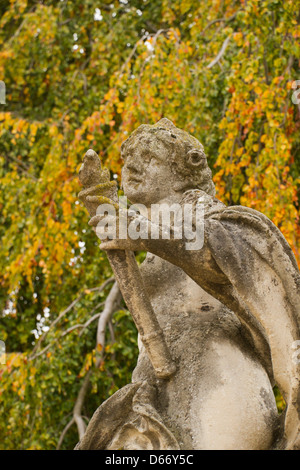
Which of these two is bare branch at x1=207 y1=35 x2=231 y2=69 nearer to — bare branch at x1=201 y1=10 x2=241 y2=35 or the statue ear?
bare branch at x1=201 y1=10 x2=241 y2=35

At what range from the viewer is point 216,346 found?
2420 mm

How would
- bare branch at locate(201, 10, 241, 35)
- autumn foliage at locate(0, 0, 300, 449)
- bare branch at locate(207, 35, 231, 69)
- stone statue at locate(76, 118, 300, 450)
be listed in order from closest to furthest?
stone statue at locate(76, 118, 300, 450), autumn foliage at locate(0, 0, 300, 449), bare branch at locate(207, 35, 231, 69), bare branch at locate(201, 10, 241, 35)

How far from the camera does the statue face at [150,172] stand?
2633 mm

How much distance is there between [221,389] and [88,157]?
769 mm

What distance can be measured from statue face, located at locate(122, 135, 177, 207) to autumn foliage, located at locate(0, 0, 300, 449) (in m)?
2.22

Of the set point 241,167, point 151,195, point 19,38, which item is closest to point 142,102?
point 241,167

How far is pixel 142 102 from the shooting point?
18.7ft

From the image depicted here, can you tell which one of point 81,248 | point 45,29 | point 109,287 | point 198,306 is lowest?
point 198,306

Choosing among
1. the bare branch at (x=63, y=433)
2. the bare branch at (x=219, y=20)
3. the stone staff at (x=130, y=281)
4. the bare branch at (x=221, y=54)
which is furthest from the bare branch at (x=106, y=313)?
the stone staff at (x=130, y=281)

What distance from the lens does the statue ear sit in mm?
2637

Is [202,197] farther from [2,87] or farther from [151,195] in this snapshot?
[2,87]

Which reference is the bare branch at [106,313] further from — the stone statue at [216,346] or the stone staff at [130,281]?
the stone staff at [130,281]

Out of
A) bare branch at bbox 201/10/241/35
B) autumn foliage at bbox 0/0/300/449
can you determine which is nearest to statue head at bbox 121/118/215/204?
autumn foliage at bbox 0/0/300/449

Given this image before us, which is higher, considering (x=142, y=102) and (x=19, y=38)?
(x=19, y=38)
